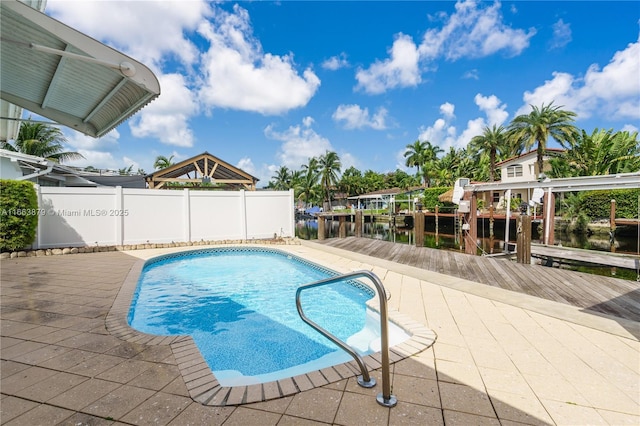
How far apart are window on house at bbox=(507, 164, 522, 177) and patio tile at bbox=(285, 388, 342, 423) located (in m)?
33.7

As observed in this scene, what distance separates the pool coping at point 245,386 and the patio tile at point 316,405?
83 mm

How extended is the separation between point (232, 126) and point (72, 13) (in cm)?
2313

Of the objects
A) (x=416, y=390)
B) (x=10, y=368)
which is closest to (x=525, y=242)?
(x=416, y=390)

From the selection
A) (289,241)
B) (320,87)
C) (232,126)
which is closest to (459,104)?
(320,87)

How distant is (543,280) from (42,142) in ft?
77.0

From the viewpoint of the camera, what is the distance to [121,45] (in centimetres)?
692

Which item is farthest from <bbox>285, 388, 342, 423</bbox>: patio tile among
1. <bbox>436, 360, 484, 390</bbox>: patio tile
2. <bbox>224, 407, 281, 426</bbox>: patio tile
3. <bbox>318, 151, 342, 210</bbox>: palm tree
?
<bbox>318, 151, 342, 210</bbox>: palm tree

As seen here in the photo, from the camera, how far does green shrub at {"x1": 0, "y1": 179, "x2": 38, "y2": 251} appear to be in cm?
829

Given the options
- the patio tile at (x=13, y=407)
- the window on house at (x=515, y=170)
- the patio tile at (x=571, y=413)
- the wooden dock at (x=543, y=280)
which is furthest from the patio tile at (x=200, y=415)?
the window on house at (x=515, y=170)

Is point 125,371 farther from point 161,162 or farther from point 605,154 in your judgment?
point 161,162

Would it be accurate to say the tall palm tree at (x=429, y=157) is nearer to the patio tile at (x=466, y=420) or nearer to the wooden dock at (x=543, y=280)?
the wooden dock at (x=543, y=280)

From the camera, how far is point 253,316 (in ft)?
17.4

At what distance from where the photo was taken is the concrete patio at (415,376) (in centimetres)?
198

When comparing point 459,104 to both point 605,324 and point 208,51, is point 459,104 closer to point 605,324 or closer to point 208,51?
point 208,51
